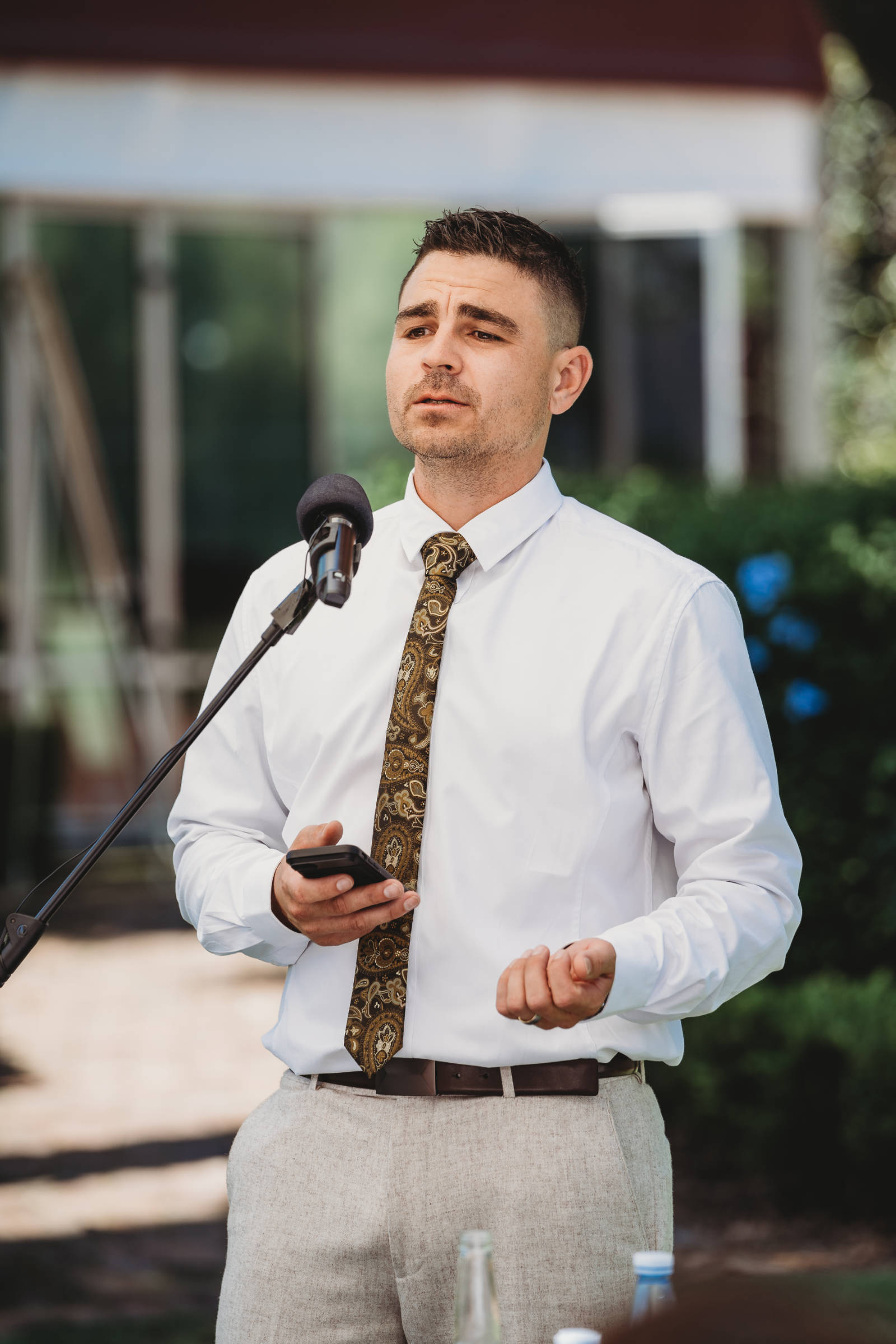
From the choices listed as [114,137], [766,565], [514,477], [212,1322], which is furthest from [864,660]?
[114,137]

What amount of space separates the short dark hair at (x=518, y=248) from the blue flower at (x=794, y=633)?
338 cm

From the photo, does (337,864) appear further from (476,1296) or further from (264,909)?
(476,1296)

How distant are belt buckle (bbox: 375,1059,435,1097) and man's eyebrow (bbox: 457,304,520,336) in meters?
1.05

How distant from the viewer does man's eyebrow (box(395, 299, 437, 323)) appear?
8.02 ft

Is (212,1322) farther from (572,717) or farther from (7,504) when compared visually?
(7,504)

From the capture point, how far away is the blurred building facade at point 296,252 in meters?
9.54

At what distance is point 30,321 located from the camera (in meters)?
10.7

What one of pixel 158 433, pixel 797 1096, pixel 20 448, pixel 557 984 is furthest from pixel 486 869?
pixel 158 433

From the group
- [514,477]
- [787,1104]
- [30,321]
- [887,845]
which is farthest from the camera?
[30,321]

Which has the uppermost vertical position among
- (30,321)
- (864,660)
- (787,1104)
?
(30,321)

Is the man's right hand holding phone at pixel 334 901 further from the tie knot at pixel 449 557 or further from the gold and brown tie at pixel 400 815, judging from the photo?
the tie knot at pixel 449 557

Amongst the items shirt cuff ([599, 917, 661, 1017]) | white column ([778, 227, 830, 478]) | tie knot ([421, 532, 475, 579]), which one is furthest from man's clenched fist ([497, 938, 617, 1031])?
white column ([778, 227, 830, 478])

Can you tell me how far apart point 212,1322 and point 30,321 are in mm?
7780

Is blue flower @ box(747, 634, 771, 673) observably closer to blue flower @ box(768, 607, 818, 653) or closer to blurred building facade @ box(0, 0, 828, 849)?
blue flower @ box(768, 607, 818, 653)
